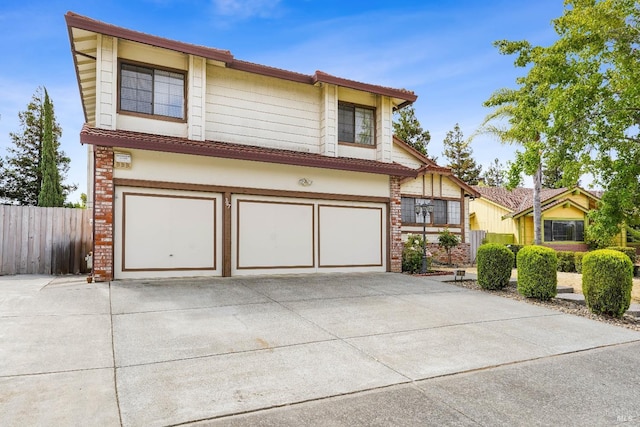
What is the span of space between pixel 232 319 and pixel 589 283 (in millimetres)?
6936

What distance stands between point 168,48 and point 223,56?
1350mm

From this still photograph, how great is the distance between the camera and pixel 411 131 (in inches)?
1308

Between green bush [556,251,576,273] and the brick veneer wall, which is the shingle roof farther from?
green bush [556,251,576,273]

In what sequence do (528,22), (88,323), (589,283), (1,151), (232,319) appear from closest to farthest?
(88,323) → (232,319) → (589,283) → (528,22) → (1,151)

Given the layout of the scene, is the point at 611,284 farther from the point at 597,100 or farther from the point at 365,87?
the point at 365,87

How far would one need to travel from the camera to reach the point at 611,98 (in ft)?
33.5

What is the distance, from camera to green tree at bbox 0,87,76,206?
24.7m

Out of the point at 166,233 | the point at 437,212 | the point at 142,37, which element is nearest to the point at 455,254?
the point at 437,212

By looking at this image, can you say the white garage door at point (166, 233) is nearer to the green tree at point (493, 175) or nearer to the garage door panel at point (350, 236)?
the garage door panel at point (350, 236)

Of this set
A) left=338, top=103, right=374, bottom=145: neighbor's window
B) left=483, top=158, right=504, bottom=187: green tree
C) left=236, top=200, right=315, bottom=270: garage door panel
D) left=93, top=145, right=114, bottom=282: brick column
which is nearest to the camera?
left=93, top=145, right=114, bottom=282: brick column

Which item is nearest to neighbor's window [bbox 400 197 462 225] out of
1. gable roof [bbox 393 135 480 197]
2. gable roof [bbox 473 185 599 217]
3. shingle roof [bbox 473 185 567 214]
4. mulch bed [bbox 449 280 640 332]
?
gable roof [bbox 393 135 480 197]

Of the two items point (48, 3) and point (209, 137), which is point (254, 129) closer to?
point (209, 137)

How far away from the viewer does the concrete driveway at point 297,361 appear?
3549 mm

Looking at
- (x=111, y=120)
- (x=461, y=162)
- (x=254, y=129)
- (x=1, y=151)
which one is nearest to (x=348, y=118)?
(x=254, y=129)
